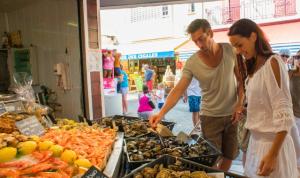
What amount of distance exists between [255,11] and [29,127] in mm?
13685

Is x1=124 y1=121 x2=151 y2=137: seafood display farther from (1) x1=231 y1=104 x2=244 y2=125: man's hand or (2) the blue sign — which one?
(2) the blue sign

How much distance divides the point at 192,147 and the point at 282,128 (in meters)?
0.62

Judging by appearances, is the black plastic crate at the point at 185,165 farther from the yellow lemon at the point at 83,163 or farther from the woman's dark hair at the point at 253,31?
the woman's dark hair at the point at 253,31

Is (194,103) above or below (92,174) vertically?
below

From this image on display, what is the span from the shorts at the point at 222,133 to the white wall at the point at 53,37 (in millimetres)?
2114

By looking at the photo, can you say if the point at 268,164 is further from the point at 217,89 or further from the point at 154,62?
the point at 154,62

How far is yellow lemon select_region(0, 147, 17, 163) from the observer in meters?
1.45

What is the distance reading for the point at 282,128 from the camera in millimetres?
1626

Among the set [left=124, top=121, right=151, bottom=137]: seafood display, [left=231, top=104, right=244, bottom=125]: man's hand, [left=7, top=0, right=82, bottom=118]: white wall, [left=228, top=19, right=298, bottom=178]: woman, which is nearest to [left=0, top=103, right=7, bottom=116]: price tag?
[left=124, top=121, right=151, bottom=137]: seafood display

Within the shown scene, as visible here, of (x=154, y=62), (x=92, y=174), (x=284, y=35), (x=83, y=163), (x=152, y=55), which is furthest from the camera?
(x=154, y=62)

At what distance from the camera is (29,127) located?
79.1 inches

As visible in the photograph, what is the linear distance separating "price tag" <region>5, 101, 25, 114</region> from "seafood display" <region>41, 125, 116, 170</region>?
1.03 ft

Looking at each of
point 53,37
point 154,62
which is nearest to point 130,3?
point 53,37

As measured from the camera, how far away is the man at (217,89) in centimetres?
257
